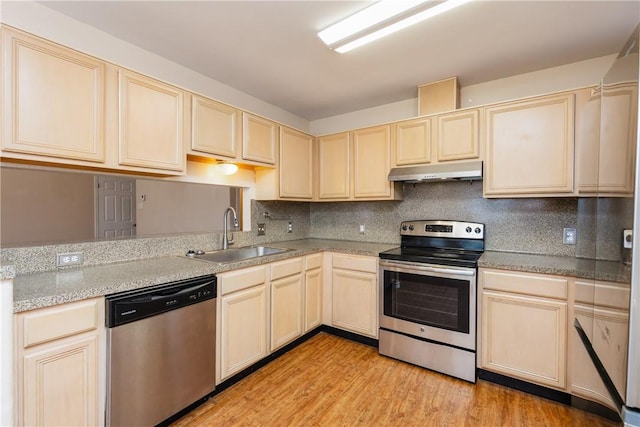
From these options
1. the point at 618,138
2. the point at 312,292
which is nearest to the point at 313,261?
the point at 312,292

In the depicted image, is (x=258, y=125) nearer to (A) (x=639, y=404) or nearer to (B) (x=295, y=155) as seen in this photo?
(B) (x=295, y=155)

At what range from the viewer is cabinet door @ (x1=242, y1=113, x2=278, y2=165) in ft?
8.48

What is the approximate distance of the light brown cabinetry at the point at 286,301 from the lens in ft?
7.96

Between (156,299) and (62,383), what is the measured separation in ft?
1.62

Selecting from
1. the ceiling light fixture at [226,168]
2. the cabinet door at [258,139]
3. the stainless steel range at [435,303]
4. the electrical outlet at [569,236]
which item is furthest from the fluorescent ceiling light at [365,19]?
the electrical outlet at [569,236]

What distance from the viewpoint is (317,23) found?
189 cm

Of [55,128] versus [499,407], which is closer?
[55,128]

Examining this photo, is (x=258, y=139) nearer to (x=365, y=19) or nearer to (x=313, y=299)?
(x=365, y=19)

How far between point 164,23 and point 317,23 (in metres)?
1.02

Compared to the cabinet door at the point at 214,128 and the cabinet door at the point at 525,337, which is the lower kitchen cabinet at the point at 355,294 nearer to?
the cabinet door at the point at 525,337

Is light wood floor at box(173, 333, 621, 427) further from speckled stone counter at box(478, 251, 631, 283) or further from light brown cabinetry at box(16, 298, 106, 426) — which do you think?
speckled stone counter at box(478, 251, 631, 283)

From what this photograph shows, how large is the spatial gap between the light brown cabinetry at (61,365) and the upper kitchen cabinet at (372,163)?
94.3 inches

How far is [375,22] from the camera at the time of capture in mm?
1794

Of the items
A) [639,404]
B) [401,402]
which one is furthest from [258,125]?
[639,404]
